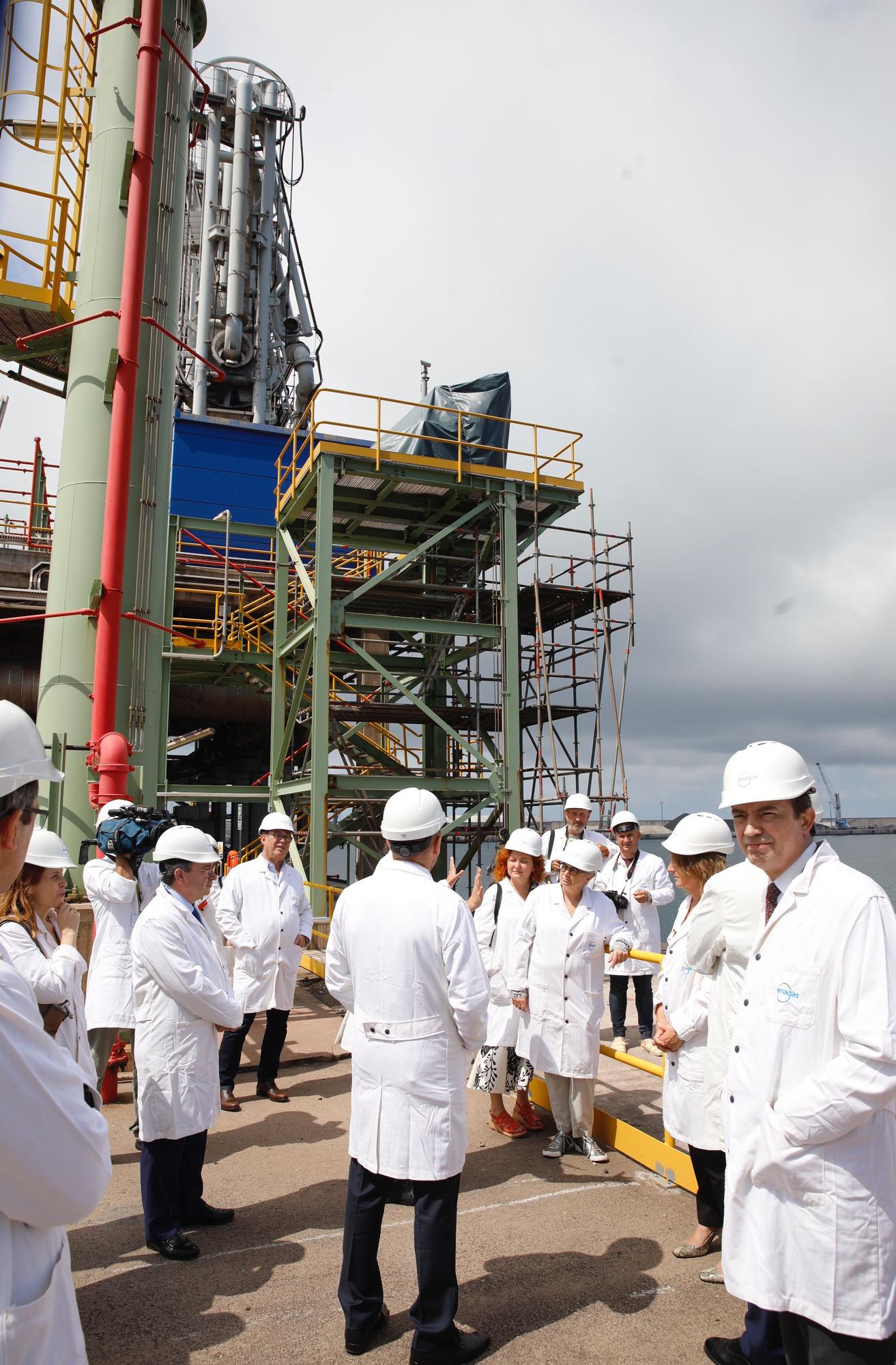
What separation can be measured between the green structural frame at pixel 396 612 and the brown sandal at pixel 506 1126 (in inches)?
275

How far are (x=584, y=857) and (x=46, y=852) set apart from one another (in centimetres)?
308

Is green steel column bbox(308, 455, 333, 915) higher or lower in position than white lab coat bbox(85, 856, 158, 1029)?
higher

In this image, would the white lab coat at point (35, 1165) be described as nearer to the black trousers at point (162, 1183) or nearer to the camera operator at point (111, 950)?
the black trousers at point (162, 1183)

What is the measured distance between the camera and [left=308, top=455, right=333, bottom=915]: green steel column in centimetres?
→ 1311

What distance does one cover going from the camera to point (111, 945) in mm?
5656

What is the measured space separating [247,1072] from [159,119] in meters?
9.89

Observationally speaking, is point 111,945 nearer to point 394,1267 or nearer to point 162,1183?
point 162,1183

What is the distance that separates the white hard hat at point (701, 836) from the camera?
13.5ft

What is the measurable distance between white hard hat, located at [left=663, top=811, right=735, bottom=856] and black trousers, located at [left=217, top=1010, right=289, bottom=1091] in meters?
3.68

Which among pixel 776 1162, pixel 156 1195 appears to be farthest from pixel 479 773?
pixel 776 1162

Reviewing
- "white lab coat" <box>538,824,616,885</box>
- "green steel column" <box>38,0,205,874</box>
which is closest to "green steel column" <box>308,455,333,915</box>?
"green steel column" <box>38,0,205,874</box>

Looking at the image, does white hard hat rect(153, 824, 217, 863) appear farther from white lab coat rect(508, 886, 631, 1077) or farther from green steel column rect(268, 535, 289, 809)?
green steel column rect(268, 535, 289, 809)

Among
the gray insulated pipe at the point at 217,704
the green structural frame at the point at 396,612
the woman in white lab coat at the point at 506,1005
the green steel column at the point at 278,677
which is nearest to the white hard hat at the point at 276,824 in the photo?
the woman in white lab coat at the point at 506,1005

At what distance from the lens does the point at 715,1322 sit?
342 centimetres
